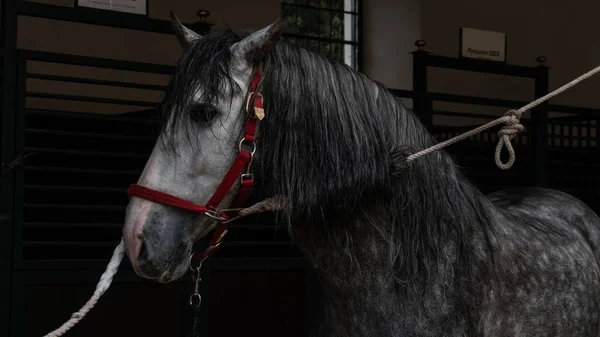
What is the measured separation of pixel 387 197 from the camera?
2576 mm

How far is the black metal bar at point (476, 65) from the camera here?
5202 mm

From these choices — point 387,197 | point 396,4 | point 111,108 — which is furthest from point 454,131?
point 387,197

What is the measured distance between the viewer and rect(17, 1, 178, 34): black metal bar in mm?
3844

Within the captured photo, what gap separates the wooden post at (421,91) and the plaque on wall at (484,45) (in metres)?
0.86

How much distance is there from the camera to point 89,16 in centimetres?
398

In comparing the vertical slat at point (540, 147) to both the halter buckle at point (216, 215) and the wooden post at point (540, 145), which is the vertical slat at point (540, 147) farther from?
the halter buckle at point (216, 215)

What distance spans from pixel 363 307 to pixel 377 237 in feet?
0.63

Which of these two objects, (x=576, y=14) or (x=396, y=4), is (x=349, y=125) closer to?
(x=396, y=4)

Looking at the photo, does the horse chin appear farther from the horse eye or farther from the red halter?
the horse eye

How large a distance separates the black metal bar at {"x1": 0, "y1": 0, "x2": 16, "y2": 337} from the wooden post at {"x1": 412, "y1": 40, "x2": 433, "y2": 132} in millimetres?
2077

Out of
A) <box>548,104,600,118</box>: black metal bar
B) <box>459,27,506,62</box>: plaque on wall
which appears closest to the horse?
<box>548,104,600,118</box>: black metal bar

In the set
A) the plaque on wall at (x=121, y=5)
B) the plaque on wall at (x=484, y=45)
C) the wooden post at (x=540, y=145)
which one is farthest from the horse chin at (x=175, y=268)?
the plaque on wall at (x=484, y=45)

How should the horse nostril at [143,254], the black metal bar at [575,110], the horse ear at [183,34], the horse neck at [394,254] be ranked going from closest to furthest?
the horse nostril at [143,254]
the horse neck at [394,254]
the horse ear at [183,34]
the black metal bar at [575,110]

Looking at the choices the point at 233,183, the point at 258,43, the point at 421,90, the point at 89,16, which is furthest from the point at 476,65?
the point at 233,183
